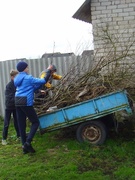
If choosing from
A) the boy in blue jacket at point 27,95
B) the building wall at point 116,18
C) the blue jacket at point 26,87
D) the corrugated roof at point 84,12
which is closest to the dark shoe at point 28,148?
the boy in blue jacket at point 27,95

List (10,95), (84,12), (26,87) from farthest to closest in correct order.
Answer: (84,12) < (10,95) < (26,87)

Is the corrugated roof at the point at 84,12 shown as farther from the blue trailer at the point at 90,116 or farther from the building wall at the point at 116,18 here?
the blue trailer at the point at 90,116

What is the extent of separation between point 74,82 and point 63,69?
Answer: 3.20 meters

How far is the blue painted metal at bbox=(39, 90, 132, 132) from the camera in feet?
21.4

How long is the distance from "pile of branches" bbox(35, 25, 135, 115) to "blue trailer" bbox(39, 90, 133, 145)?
0.29 meters

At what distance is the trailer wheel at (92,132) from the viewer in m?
A: 6.78

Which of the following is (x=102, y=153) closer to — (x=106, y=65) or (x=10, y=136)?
(x=106, y=65)

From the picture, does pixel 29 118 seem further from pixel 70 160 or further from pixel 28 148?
pixel 70 160

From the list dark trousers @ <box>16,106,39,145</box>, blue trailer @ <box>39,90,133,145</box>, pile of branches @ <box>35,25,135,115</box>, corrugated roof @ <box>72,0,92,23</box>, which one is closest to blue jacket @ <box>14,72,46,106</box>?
dark trousers @ <box>16,106,39,145</box>

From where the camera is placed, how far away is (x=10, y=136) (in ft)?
27.5

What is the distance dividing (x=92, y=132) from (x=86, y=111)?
0.51m

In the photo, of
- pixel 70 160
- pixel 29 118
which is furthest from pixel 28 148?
pixel 70 160

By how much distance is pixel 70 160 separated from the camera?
5.98 m

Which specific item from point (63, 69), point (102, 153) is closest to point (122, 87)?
point (102, 153)
